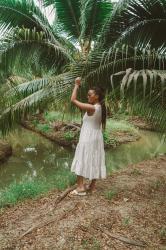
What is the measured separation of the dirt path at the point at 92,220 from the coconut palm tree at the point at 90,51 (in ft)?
4.13

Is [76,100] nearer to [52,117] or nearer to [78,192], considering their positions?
[78,192]

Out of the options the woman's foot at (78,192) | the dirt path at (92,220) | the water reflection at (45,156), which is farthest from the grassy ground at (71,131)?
the woman's foot at (78,192)

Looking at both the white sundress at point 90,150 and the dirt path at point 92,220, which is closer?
the dirt path at point 92,220

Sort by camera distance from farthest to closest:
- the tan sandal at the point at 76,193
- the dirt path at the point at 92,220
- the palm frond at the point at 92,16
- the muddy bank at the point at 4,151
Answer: the muddy bank at the point at 4,151 < the palm frond at the point at 92,16 < the tan sandal at the point at 76,193 < the dirt path at the point at 92,220

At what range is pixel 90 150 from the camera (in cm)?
541

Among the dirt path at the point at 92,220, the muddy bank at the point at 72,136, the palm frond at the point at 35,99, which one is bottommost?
the muddy bank at the point at 72,136

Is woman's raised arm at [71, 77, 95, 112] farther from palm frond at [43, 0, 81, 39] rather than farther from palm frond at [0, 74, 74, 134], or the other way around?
palm frond at [43, 0, 81, 39]

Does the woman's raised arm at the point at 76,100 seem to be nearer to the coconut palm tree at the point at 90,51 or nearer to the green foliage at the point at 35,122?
the coconut palm tree at the point at 90,51

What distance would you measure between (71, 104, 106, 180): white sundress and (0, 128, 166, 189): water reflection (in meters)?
3.18

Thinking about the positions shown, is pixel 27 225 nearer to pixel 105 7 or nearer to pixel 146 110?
pixel 146 110

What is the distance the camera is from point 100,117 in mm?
5320

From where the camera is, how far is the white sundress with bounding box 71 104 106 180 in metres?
5.36

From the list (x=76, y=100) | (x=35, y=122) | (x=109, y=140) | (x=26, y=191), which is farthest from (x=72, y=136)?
(x=76, y=100)

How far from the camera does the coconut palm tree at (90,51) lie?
14.4 ft
